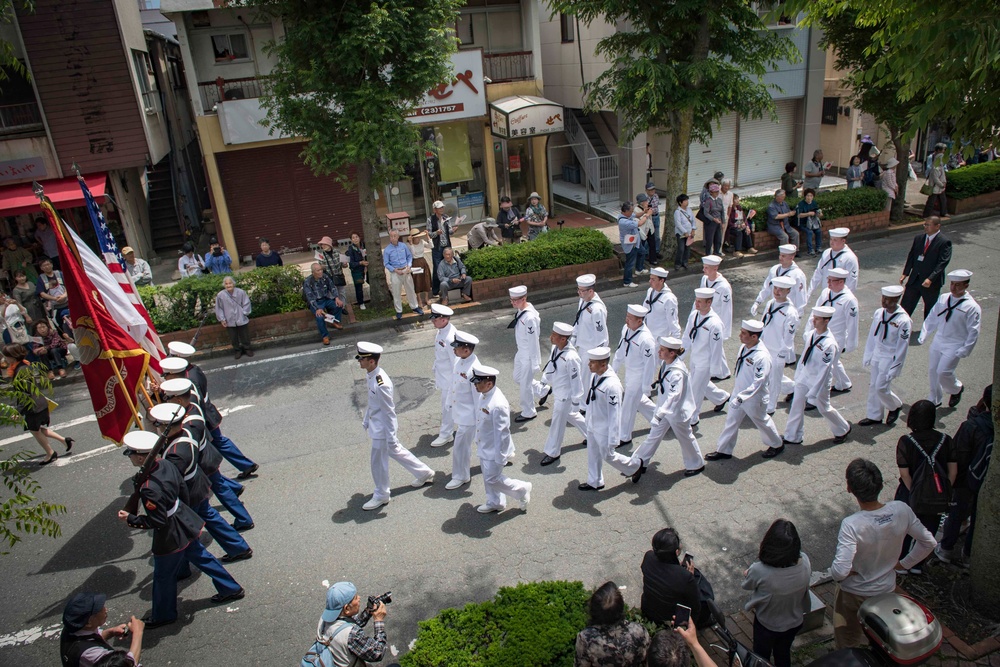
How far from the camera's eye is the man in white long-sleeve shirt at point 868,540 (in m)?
5.16

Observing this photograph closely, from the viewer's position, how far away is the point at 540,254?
14.3 meters

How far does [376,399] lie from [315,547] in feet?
5.35

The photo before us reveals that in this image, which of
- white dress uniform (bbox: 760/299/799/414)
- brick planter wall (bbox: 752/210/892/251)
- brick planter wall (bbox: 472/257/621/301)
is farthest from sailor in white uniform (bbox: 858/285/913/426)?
brick planter wall (bbox: 752/210/892/251)

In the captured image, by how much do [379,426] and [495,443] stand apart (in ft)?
4.29

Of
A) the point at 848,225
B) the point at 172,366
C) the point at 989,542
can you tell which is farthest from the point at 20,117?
the point at 848,225

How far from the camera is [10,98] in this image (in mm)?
15352

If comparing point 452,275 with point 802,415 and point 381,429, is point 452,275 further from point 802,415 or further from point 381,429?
point 802,415

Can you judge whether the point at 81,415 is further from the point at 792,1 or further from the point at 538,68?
the point at 538,68

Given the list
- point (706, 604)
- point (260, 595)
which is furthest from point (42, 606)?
point (706, 604)

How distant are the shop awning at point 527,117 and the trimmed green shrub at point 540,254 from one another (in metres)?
3.80

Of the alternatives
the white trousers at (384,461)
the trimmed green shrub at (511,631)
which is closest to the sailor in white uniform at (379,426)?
the white trousers at (384,461)

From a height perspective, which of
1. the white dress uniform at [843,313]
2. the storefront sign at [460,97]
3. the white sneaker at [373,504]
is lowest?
the white sneaker at [373,504]

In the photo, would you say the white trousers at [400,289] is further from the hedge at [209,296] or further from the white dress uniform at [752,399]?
the white dress uniform at [752,399]

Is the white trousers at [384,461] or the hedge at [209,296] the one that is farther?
the hedge at [209,296]
